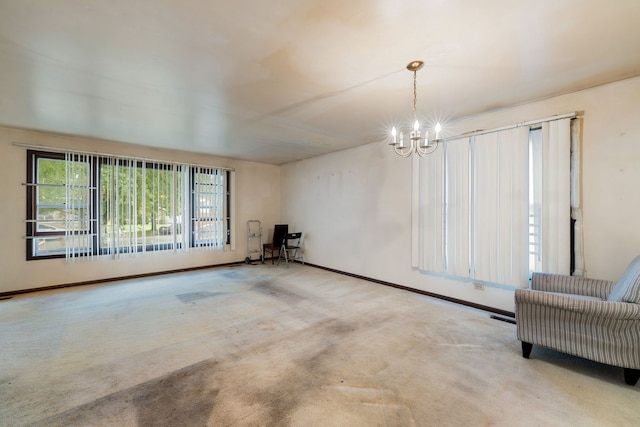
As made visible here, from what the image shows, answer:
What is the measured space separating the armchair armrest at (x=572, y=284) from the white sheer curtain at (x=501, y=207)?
364mm

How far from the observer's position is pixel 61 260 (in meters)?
4.52

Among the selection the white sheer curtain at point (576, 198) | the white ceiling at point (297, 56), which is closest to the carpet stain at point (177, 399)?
the white ceiling at point (297, 56)

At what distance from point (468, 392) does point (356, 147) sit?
434 centimetres

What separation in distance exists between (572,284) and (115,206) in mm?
6763

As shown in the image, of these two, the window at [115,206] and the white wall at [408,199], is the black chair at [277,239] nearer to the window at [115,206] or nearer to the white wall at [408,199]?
the white wall at [408,199]

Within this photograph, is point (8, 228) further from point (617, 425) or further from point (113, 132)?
point (617, 425)

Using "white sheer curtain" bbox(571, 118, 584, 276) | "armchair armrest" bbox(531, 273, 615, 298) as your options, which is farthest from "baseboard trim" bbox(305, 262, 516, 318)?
"white sheer curtain" bbox(571, 118, 584, 276)

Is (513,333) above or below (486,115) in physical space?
below

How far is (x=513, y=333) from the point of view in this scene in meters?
2.86

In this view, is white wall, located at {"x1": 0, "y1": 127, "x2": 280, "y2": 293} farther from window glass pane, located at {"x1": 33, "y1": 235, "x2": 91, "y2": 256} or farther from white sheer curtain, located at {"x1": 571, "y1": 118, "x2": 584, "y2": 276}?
white sheer curtain, located at {"x1": 571, "y1": 118, "x2": 584, "y2": 276}

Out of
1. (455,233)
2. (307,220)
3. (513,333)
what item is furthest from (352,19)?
(307,220)

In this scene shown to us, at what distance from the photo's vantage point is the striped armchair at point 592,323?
1940 millimetres

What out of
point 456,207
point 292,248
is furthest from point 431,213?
point 292,248

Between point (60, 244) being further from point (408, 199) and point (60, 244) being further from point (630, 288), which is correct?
point (630, 288)
